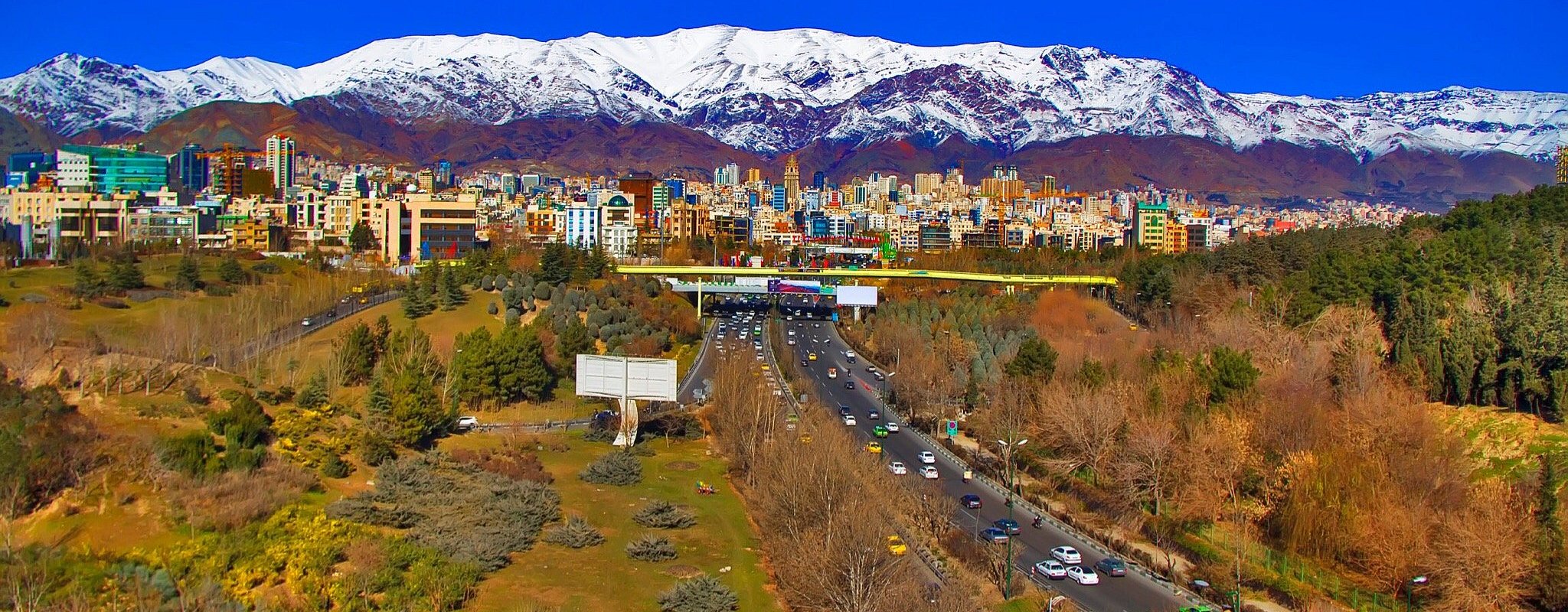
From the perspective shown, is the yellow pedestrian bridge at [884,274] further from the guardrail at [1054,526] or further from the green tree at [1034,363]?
the guardrail at [1054,526]

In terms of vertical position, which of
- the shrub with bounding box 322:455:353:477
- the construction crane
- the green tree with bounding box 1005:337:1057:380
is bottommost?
the shrub with bounding box 322:455:353:477

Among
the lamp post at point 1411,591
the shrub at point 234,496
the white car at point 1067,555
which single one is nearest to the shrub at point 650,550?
the shrub at point 234,496

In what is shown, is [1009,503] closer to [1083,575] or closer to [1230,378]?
[1083,575]

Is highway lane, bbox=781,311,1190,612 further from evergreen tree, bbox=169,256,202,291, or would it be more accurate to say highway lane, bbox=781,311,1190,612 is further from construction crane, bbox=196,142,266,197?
construction crane, bbox=196,142,266,197

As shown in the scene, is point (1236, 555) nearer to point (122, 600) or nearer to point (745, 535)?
point (745, 535)

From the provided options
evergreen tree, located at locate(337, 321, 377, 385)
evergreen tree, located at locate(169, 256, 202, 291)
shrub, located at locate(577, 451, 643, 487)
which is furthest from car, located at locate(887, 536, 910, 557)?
evergreen tree, located at locate(169, 256, 202, 291)

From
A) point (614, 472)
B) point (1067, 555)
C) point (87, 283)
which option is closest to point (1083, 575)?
point (1067, 555)

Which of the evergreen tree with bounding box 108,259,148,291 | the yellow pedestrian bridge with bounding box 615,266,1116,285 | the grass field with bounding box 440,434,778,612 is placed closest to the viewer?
the grass field with bounding box 440,434,778,612

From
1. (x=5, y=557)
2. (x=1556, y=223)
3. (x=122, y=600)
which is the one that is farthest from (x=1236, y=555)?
(x=1556, y=223)
